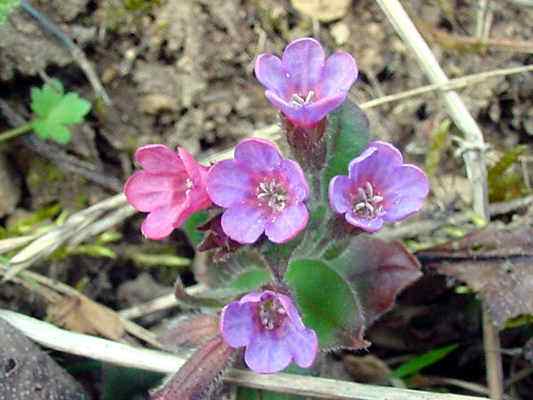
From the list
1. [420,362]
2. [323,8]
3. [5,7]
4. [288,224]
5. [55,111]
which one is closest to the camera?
[288,224]

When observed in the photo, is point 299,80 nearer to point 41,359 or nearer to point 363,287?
point 363,287

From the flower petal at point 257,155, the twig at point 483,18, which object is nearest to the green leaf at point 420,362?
the flower petal at point 257,155

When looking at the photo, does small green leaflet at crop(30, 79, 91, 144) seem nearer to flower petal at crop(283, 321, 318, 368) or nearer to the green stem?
the green stem

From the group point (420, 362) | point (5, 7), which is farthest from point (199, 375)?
point (5, 7)

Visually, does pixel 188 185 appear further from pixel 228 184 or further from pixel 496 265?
pixel 496 265

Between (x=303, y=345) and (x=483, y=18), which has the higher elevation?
(x=483, y=18)

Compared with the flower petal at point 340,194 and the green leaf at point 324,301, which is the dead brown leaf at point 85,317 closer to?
the green leaf at point 324,301

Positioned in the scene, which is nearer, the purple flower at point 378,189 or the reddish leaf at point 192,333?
the purple flower at point 378,189
